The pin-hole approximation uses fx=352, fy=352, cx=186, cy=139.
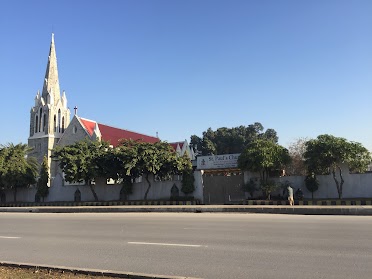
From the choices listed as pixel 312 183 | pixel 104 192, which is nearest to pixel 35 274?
pixel 312 183

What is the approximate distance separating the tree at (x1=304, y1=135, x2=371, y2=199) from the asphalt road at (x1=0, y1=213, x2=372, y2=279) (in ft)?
40.8

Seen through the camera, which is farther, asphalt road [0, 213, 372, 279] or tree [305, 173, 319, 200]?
tree [305, 173, 319, 200]

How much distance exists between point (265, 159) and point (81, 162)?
15.1m

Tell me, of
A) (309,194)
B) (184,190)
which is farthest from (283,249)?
(184,190)

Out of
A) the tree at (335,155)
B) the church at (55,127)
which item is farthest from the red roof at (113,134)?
the tree at (335,155)

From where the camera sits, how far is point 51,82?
58.2m

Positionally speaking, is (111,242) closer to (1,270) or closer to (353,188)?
(1,270)

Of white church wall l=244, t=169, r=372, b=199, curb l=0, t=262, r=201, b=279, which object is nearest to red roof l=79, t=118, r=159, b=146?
white church wall l=244, t=169, r=372, b=199

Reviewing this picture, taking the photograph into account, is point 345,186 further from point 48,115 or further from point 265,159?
point 48,115

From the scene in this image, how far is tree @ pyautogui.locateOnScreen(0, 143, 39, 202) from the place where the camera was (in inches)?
1351

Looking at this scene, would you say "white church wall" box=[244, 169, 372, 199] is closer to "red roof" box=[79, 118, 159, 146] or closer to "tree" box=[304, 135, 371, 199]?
"tree" box=[304, 135, 371, 199]

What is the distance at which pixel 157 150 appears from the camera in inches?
1125

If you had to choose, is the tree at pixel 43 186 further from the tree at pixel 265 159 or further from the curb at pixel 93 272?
the curb at pixel 93 272

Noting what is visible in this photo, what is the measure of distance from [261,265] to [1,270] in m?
4.94
